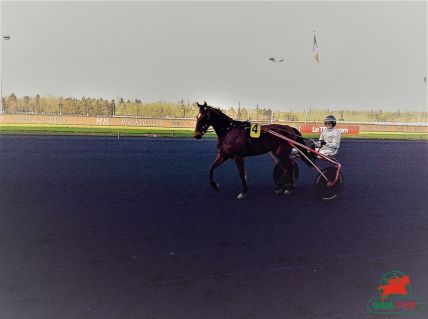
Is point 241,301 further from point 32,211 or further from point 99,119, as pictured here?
point 99,119

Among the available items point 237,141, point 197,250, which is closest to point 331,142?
point 237,141

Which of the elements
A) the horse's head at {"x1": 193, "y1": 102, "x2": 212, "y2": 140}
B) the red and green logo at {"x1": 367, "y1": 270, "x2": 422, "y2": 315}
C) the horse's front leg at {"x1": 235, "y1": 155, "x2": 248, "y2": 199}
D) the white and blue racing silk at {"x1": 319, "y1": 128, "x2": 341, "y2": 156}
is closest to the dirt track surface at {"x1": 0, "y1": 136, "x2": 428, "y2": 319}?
the red and green logo at {"x1": 367, "y1": 270, "x2": 422, "y2": 315}

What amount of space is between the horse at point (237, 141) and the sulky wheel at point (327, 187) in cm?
75

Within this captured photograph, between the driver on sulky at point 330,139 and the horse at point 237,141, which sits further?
the driver on sulky at point 330,139

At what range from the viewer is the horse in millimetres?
9070

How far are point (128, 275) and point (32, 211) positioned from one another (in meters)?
3.50

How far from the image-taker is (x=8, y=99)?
80000mm

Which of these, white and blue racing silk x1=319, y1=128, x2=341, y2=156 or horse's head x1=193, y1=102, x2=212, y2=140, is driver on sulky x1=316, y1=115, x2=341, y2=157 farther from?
horse's head x1=193, y1=102, x2=212, y2=140

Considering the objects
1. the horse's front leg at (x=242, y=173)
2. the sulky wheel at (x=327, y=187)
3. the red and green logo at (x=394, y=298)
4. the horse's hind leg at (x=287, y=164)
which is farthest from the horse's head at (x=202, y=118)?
the red and green logo at (x=394, y=298)

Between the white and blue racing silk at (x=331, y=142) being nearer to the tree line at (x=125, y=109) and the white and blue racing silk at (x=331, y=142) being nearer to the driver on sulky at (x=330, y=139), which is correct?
the driver on sulky at (x=330, y=139)

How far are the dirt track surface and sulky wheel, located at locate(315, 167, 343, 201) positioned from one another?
0.32m

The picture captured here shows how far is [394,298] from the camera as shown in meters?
4.12

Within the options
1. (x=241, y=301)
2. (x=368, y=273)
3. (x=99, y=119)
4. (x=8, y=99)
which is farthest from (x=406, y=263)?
(x=8, y=99)

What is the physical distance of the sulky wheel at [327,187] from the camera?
29.7 ft
